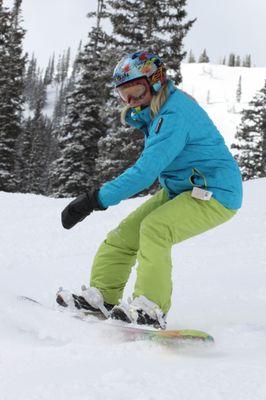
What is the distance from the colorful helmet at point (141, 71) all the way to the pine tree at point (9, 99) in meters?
26.0

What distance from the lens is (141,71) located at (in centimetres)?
338

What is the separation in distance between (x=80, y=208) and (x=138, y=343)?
1.04 metres

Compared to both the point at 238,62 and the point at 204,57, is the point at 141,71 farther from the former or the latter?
the point at 238,62

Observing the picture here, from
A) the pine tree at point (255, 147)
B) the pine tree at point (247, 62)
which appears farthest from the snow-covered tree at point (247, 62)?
the pine tree at point (255, 147)

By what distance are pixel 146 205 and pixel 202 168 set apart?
0.64 meters

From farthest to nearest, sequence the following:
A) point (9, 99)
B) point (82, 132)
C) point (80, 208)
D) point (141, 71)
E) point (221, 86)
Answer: point (221, 86) < point (9, 99) < point (82, 132) < point (141, 71) < point (80, 208)

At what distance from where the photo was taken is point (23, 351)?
2150 millimetres

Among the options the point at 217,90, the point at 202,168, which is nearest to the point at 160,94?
the point at 202,168

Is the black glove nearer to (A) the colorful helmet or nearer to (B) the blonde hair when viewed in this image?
(B) the blonde hair

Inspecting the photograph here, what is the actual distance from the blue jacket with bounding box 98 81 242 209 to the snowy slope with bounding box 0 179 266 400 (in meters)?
0.89

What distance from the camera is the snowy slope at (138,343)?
5.91 ft

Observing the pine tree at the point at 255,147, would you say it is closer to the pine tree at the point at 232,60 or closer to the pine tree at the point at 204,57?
the pine tree at the point at 204,57

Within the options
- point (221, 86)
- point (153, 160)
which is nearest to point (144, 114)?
point (153, 160)

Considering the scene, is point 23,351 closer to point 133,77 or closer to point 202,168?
point 202,168
